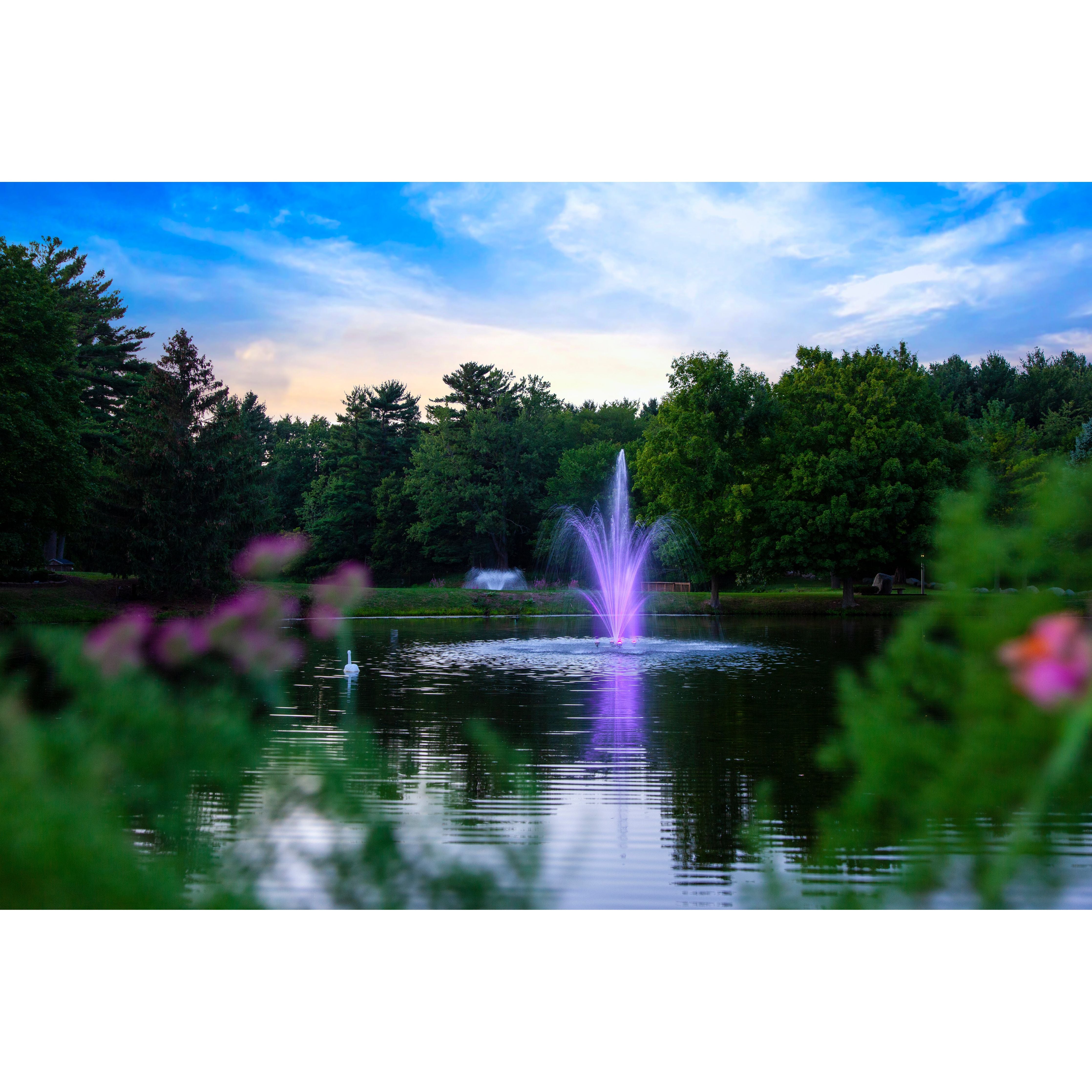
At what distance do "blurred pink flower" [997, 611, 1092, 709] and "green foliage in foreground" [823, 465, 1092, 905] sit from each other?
2.5 inches

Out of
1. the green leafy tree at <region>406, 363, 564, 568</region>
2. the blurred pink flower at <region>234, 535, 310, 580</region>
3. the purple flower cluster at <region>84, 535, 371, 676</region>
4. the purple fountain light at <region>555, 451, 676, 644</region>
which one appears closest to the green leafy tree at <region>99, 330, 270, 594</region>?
the purple fountain light at <region>555, 451, 676, 644</region>

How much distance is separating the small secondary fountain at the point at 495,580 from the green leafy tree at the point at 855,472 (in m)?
12.7

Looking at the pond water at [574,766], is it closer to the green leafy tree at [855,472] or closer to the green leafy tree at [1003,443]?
the green leafy tree at [1003,443]

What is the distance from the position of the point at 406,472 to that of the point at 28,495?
24620 mm

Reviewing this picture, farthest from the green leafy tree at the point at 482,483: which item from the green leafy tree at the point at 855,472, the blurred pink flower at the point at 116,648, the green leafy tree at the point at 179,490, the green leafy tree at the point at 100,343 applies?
the blurred pink flower at the point at 116,648

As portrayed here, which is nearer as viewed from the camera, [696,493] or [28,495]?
[28,495]

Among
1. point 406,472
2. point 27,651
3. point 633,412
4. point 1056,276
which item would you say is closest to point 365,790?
point 1056,276

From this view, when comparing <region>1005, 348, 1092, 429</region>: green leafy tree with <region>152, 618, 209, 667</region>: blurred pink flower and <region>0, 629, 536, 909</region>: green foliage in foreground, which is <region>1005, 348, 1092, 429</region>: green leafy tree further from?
<region>152, 618, 209, 667</region>: blurred pink flower

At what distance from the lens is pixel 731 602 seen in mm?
31281

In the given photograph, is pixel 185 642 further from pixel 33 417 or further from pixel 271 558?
pixel 33 417

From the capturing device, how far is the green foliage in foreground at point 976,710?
5.60ft

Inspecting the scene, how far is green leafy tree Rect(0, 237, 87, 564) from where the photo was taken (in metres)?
19.0

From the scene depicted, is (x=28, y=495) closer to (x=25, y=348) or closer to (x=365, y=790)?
(x=25, y=348)
